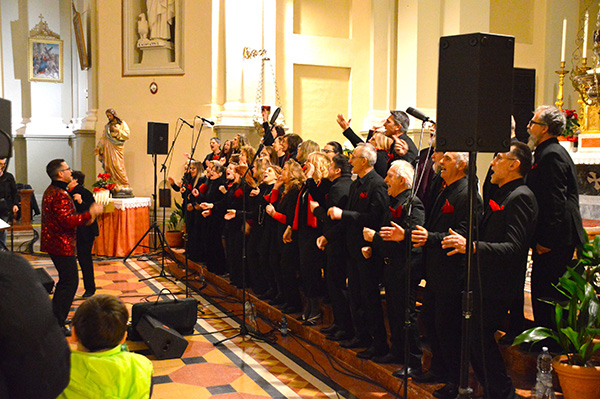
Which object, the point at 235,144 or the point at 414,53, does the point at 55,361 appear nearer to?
the point at 235,144

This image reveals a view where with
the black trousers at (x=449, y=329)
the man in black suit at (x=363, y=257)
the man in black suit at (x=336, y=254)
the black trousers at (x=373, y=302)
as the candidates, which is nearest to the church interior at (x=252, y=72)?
the man in black suit at (x=336, y=254)

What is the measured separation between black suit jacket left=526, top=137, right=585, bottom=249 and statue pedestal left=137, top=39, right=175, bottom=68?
29.5ft

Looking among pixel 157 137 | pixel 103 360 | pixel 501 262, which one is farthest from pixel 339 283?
pixel 157 137

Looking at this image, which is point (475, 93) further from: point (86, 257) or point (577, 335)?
point (86, 257)

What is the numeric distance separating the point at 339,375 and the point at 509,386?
144 cm

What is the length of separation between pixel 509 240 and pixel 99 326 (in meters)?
2.44

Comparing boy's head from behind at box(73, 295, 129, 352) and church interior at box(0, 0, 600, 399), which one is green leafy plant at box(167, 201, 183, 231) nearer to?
church interior at box(0, 0, 600, 399)

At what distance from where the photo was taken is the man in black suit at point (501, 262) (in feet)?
12.6

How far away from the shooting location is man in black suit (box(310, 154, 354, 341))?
5.33 meters

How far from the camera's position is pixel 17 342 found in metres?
1.70

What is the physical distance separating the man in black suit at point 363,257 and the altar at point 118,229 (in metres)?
6.25

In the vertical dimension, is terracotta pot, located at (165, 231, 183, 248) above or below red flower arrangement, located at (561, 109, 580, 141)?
below

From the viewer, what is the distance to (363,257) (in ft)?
16.0

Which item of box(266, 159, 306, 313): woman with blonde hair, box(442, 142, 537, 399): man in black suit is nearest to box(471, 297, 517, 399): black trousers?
box(442, 142, 537, 399): man in black suit
